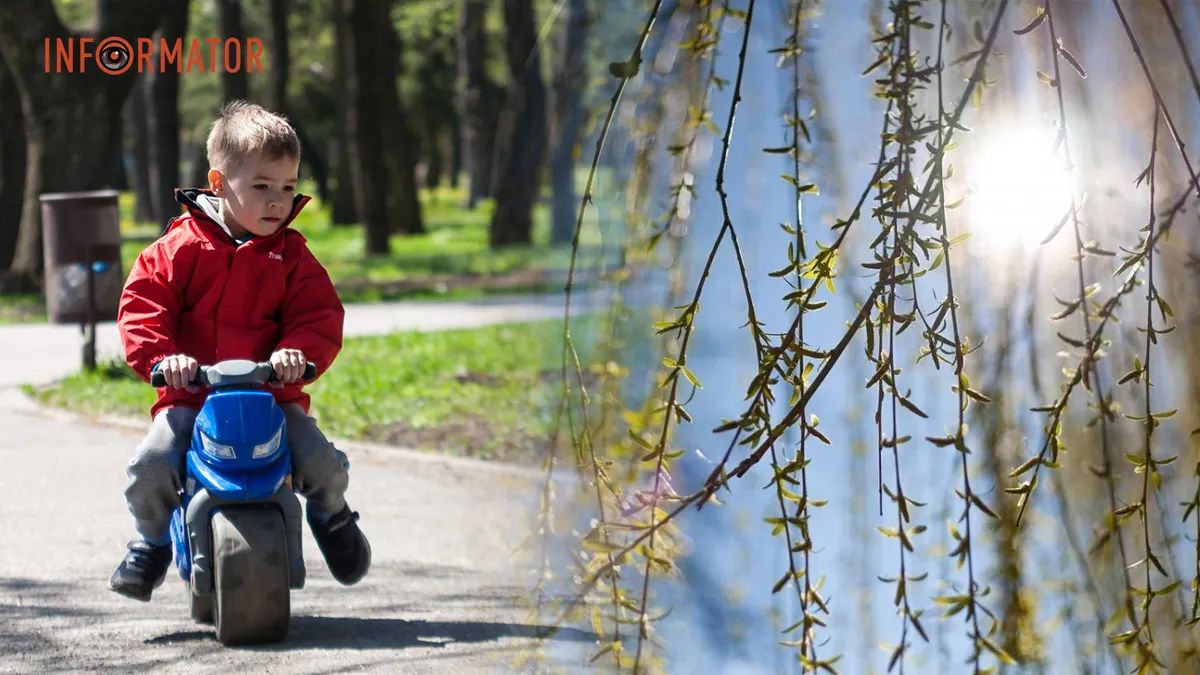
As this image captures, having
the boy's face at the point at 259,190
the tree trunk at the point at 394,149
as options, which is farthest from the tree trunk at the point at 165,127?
the boy's face at the point at 259,190

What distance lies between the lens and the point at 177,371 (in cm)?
428

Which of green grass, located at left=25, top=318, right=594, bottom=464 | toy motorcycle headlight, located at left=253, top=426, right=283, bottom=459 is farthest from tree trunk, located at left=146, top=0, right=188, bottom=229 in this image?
toy motorcycle headlight, located at left=253, top=426, right=283, bottom=459

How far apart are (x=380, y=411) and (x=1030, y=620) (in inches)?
279

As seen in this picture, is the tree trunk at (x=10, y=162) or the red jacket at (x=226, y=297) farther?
the tree trunk at (x=10, y=162)

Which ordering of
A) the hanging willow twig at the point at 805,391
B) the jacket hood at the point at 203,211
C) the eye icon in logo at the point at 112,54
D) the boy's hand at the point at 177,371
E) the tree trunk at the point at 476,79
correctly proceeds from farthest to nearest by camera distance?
the tree trunk at the point at 476,79
the eye icon in logo at the point at 112,54
the jacket hood at the point at 203,211
the boy's hand at the point at 177,371
the hanging willow twig at the point at 805,391

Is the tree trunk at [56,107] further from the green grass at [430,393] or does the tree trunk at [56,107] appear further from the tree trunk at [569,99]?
the tree trunk at [569,99]

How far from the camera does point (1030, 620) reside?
3.38 metres

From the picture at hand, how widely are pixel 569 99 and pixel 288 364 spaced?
971 mm

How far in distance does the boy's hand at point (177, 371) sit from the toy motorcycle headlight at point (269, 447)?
26 centimetres

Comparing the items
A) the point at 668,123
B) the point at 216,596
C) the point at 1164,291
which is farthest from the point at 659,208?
the point at 216,596

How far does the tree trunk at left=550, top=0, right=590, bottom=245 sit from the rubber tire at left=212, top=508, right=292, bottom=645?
109 centimetres

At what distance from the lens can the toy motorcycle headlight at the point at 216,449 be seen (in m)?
4.40

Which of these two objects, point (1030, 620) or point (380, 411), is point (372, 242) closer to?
point (380, 411)

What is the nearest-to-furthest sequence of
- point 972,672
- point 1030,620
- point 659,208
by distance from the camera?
1. point 972,672
2. point 1030,620
3. point 659,208
